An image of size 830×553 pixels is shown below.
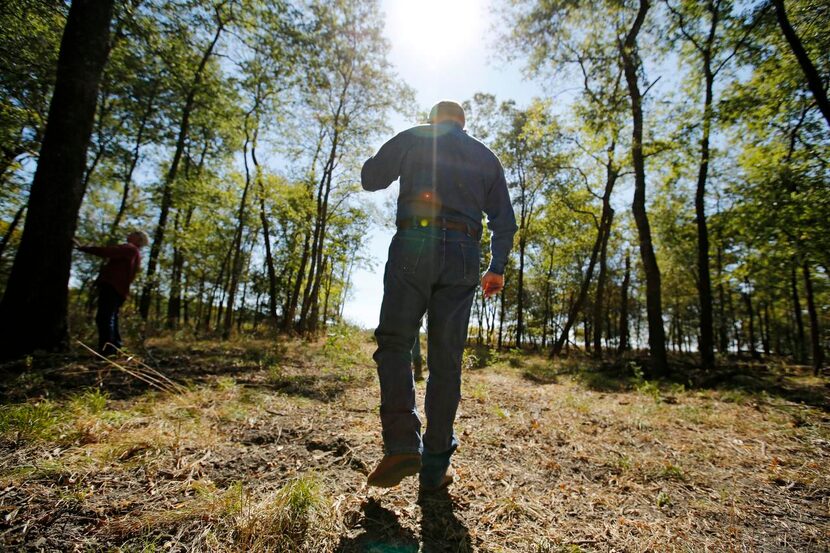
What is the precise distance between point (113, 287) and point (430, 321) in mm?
6710

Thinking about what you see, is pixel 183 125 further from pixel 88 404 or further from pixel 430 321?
pixel 430 321

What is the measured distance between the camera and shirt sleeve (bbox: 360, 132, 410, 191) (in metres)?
2.56

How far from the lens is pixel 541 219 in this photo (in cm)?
2420

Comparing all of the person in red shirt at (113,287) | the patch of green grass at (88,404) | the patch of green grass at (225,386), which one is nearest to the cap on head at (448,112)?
the patch of green grass at (88,404)

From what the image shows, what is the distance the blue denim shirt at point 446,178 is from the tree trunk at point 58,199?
4961 millimetres

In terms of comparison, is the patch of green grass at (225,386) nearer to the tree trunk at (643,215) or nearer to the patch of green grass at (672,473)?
the patch of green grass at (672,473)

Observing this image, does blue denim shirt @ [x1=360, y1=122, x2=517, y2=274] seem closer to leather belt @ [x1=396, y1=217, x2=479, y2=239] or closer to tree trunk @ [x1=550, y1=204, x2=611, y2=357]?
leather belt @ [x1=396, y1=217, x2=479, y2=239]

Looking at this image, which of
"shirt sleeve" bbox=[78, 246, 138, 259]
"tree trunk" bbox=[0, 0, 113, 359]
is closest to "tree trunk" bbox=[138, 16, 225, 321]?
"shirt sleeve" bbox=[78, 246, 138, 259]

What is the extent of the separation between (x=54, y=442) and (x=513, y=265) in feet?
97.6

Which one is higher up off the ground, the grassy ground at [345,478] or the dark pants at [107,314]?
the dark pants at [107,314]

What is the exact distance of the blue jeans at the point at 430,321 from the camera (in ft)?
6.91

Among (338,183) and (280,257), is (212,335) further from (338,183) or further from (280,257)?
(280,257)

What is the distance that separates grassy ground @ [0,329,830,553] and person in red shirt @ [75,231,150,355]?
1.96 m

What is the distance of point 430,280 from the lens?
222cm
